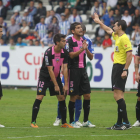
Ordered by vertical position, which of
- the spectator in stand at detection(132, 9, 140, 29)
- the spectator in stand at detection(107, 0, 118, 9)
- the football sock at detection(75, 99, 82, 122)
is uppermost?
the spectator in stand at detection(107, 0, 118, 9)

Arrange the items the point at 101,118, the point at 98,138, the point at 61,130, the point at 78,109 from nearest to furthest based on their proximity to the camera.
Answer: the point at 98,138, the point at 61,130, the point at 78,109, the point at 101,118

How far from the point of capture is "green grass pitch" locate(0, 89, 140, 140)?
30.2ft

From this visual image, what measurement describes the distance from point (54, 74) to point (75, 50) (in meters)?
0.78

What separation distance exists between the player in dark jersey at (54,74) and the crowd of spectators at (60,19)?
36.2 ft

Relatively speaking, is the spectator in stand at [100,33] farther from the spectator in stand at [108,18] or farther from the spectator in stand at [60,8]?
the spectator in stand at [60,8]

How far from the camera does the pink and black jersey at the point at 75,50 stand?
11.0m

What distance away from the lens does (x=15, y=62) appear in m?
22.0

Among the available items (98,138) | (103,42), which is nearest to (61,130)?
(98,138)

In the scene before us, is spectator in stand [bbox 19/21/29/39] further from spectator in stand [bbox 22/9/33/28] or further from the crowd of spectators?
spectator in stand [bbox 22/9/33/28]

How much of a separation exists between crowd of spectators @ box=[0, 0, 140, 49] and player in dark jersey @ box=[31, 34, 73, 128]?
36.2ft

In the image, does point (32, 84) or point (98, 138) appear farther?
point (32, 84)

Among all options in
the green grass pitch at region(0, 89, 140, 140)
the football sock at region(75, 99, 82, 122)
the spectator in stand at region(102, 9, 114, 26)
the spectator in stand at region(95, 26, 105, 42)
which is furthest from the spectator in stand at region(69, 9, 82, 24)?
the football sock at region(75, 99, 82, 122)

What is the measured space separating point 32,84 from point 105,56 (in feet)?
11.6

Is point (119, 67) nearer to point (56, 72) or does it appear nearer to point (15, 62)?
point (56, 72)
